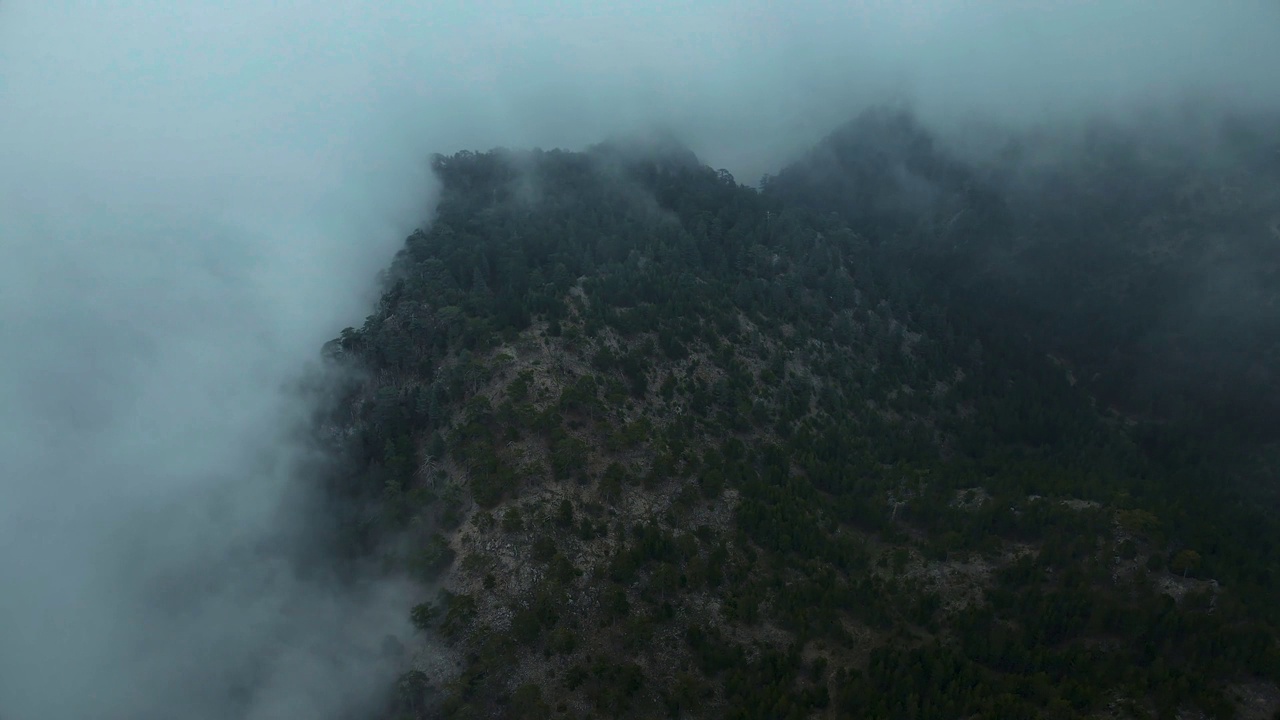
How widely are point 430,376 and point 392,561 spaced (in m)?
33.5

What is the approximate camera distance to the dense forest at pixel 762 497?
367ft

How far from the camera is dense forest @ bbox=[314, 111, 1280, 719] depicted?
367 feet

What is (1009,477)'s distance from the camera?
150m

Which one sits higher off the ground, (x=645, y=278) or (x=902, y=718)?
(x=645, y=278)

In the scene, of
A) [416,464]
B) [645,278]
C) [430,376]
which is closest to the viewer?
[416,464]

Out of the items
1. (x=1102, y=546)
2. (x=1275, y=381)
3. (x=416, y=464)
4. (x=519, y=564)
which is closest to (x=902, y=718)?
(x=1102, y=546)

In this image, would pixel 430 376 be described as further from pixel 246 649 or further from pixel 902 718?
pixel 902 718

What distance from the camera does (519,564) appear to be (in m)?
121

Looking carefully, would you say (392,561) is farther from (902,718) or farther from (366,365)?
(902,718)

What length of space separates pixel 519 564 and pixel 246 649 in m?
47.6

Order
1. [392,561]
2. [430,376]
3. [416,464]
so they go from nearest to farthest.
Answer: [392,561]
[416,464]
[430,376]

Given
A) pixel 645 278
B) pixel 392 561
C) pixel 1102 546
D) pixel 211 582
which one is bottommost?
pixel 1102 546

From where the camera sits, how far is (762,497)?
13788 centimetres

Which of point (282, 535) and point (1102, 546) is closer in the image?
point (1102, 546)
